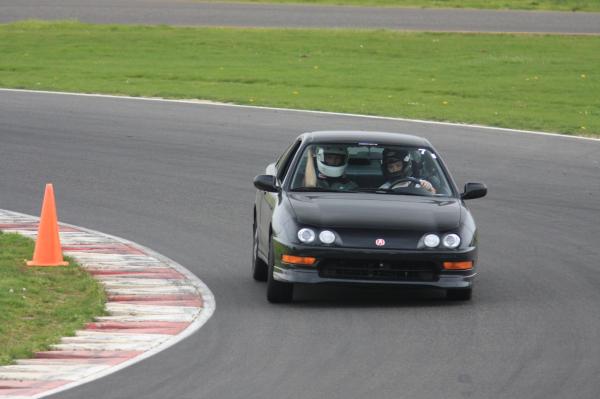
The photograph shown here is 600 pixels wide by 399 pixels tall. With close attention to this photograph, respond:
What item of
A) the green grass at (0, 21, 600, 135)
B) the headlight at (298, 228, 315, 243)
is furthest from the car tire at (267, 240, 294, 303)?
the green grass at (0, 21, 600, 135)

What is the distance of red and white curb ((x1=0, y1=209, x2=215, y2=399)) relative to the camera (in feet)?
32.0

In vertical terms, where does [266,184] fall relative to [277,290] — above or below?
above

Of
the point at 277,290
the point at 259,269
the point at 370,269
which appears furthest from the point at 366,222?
the point at 259,269

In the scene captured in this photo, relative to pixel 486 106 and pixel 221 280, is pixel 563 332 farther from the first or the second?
pixel 486 106

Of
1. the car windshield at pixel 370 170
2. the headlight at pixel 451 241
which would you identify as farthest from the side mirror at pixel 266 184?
the headlight at pixel 451 241

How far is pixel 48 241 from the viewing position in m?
14.1

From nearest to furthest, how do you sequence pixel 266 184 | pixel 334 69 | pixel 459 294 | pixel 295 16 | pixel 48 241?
pixel 459 294 → pixel 266 184 → pixel 48 241 → pixel 334 69 → pixel 295 16

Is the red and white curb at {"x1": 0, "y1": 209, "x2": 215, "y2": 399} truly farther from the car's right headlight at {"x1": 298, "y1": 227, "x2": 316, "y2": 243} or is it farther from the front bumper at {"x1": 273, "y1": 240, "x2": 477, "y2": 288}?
the car's right headlight at {"x1": 298, "y1": 227, "x2": 316, "y2": 243}

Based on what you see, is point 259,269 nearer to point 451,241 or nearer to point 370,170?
point 370,170

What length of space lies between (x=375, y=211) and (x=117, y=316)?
2.32m

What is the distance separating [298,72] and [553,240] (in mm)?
17306

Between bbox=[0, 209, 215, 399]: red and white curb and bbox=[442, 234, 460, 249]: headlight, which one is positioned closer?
bbox=[0, 209, 215, 399]: red and white curb

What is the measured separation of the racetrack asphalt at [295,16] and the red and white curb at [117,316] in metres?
25.5

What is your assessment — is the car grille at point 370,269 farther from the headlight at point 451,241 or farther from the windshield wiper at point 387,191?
the windshield wiper at point 387,191
